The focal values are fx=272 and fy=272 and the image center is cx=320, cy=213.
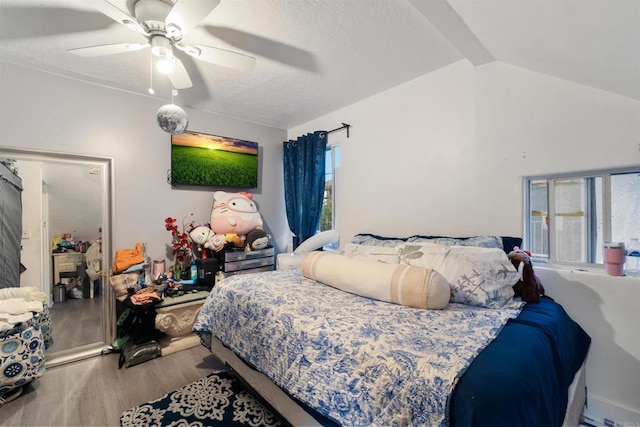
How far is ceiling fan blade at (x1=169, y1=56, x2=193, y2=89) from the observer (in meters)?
1.75

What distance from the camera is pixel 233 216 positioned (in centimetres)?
302

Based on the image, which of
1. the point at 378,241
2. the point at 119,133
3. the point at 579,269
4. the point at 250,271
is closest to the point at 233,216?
the point at 250,271

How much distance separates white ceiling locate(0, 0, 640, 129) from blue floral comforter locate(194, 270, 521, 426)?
134 centimetres

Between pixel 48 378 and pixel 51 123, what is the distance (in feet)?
6.73

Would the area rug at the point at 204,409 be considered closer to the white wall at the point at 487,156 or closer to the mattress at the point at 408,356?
the mattress at the point at 408,356

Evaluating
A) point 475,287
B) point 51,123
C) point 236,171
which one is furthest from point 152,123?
point 475,287

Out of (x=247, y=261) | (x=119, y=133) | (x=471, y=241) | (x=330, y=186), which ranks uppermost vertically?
(x=119, y=133)

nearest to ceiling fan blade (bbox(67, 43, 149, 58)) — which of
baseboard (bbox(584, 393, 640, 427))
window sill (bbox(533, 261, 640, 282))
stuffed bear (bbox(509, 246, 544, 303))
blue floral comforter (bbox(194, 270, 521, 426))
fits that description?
blue floral comforter (bbox(194, 270, 521, 426))

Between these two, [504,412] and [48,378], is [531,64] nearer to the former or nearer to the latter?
[504,412]

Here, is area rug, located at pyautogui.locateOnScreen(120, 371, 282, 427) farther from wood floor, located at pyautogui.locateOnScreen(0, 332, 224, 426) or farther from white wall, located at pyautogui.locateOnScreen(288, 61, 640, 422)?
white wall, located at pyautogui.locateOnScreen(288, 61, 640, 422)

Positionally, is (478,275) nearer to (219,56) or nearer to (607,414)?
(607,414)

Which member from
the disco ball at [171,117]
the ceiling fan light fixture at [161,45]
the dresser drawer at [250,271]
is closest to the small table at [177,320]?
the dresser drawer at [250,271]

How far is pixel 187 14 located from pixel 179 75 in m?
0.66

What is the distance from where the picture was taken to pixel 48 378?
208cm
